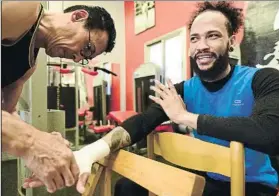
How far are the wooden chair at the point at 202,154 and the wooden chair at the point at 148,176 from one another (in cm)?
2

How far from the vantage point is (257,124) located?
0.92 m

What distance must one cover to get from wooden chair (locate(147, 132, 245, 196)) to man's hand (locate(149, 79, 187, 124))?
0.11m

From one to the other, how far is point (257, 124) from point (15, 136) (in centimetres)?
77

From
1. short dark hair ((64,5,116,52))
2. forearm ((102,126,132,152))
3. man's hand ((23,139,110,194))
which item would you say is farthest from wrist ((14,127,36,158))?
short dark hair ((64,5,116,52))

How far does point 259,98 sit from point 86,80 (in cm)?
447

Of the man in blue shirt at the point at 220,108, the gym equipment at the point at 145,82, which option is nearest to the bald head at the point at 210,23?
the man in blue shirt at the point at 220,108

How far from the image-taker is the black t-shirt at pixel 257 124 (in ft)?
2.94

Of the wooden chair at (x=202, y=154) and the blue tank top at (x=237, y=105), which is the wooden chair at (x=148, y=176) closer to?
the wooden chair at (x=202, y=154)

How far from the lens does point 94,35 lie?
1066 millimetres

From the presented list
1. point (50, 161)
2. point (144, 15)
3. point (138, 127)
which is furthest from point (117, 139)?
point (144, 15)

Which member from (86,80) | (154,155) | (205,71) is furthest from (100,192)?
(86,80)

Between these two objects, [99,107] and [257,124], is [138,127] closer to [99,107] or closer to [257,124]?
[257,124]

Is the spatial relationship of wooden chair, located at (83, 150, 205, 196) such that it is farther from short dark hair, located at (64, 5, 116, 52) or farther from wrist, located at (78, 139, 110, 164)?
short dark hair, located at (64, 5, 116, 52)

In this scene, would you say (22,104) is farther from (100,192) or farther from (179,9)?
(179,9)
